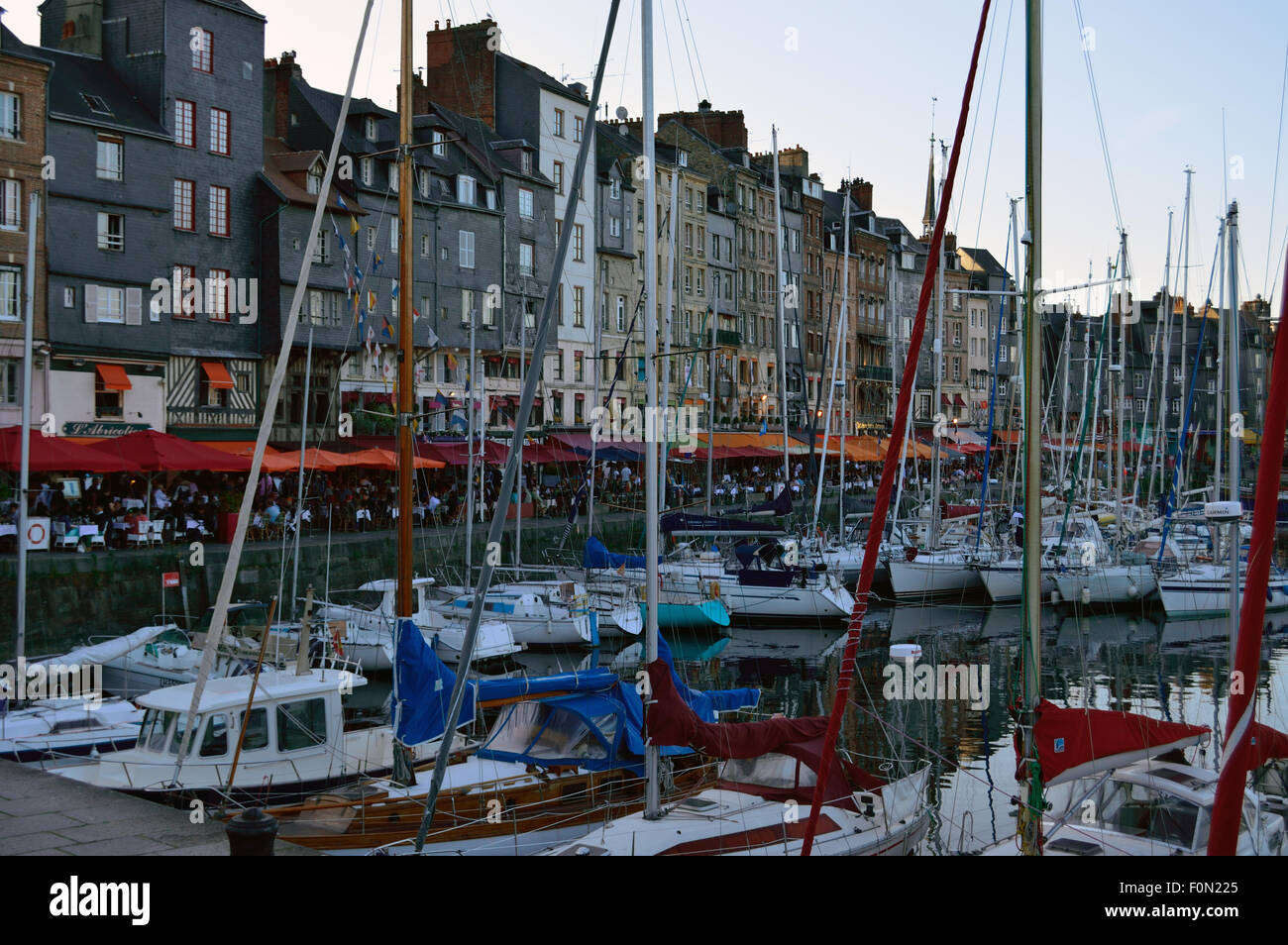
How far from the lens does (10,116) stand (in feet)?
120

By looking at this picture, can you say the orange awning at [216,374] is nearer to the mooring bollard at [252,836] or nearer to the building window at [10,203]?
the building window at [10,203]

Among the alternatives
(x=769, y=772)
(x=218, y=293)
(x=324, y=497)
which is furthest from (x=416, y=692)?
(x=218, y=293)

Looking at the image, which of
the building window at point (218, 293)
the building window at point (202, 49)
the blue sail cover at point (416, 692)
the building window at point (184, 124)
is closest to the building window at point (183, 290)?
the building window at point (218, 293)

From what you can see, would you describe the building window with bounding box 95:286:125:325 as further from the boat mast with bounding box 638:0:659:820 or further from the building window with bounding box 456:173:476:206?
the boat mast with bounding box 638:0:659:820

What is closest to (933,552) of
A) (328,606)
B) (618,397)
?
(328,606)

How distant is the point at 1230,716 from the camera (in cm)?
601

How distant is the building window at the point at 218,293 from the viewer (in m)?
43.6

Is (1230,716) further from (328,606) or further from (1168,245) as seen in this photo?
(1168,245)

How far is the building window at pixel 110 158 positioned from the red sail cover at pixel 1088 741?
36.5m

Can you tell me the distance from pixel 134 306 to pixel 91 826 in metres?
33.1

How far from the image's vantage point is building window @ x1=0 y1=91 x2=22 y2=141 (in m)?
36.5

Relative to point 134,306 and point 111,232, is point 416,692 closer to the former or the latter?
point 134,306
